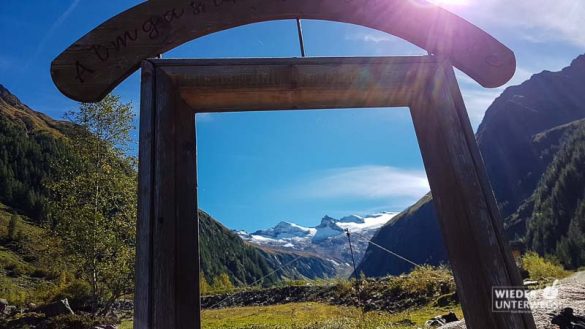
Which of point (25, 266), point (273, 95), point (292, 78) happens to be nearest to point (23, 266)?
point (25, 266)

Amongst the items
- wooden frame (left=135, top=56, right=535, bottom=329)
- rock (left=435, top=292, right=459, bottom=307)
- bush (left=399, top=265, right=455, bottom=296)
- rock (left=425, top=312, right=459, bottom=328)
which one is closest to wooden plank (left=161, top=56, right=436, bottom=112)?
wooden frame (left=135, top=56, right=535, bottom=329)

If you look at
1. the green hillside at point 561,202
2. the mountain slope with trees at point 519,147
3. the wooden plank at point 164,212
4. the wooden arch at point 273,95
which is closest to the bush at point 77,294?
the wooden arch at point 273,95

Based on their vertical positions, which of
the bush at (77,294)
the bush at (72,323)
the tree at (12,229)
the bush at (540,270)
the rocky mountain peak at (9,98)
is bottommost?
the bush at (540,270)

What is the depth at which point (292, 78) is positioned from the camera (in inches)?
83.0

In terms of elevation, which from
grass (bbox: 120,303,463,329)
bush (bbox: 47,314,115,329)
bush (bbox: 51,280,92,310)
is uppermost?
bush (bbox: 51,280,92,310)

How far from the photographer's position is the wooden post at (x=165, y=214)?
5.40ft

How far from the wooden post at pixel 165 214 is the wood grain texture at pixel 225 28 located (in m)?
0.26

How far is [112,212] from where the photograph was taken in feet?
56.2

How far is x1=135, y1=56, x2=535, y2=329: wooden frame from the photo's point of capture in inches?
67.6

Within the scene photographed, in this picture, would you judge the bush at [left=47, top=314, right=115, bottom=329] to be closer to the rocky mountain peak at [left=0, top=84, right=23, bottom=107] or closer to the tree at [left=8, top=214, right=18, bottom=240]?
the tree at [left=8, top=214, right=18, bottom=240]

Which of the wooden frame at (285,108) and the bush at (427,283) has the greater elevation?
the wooden frame at (285,108)

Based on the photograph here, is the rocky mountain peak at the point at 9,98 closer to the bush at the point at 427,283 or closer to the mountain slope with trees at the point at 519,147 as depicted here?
the mountain slope with trees at the point at 519,147

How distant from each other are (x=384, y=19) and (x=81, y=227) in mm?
16500

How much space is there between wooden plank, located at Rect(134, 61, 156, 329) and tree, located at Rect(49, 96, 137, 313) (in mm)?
15427
